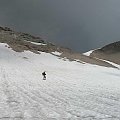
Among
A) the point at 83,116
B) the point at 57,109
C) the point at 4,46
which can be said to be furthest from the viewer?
the point at 4,46

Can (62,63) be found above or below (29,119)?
above

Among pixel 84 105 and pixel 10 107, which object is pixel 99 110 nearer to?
pixel 84 105

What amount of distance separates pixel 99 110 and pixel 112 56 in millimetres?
124865

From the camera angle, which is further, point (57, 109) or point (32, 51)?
point (32, 51)

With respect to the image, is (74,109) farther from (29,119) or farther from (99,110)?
(29,119)

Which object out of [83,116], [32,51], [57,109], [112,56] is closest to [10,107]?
[57,109]

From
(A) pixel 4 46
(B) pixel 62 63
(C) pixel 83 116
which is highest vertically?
(A) pixel 4 46

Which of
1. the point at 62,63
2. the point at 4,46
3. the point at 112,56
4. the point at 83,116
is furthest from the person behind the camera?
the point at 112,56

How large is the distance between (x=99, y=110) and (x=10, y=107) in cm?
355

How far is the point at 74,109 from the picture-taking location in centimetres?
1162

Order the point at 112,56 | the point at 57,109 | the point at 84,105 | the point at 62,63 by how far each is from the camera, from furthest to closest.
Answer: the point at 112,56, the point at 62,63, the point at 84,105, the point at 57,109

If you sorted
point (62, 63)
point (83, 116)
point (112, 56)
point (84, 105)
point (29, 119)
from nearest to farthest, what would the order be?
point (29, 119)
point (83, 116)
point (84, 105)
point (62, 63)
point (112, 56)

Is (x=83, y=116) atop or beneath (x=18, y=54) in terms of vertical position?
beneath

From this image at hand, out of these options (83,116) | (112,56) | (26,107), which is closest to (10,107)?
(26,107)
